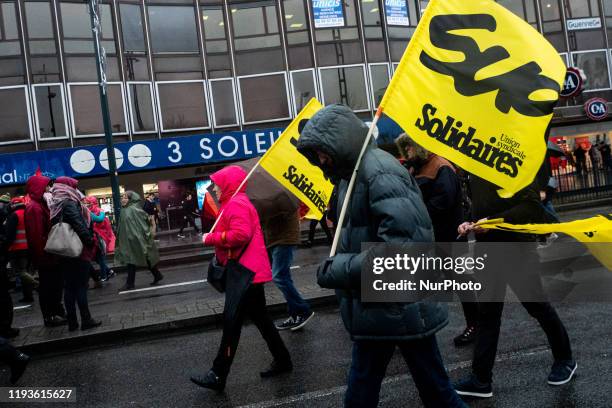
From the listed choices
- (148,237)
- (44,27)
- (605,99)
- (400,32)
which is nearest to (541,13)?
(605,99)

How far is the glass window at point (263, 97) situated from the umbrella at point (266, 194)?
2033 cm

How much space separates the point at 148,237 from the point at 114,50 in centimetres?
1664

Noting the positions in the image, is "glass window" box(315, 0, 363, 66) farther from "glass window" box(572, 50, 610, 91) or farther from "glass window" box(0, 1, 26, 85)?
"glass window" box(572, 50, 610, 91)

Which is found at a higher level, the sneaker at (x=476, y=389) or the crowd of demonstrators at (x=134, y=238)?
the crowd of demonstrators at (x=134, y=238)

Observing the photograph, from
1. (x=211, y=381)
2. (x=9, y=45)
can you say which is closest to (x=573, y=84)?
(x=211, y=381)

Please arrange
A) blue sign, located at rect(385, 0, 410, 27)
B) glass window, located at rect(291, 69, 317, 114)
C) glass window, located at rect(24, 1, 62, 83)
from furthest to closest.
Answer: blue sign, located at rect(385, 0, 410, 27) → glass window, located at rect(291, 69, 317, 114) → glass window, located at rect(24, 1, 62, 83)

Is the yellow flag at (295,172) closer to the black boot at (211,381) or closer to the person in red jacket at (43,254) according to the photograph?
the black boot at (211,381)

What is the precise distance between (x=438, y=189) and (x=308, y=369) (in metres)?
1.84

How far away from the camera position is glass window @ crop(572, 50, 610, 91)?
3045 cm

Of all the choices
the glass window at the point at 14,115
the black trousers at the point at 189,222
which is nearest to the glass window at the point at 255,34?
the black trousers at the point at 189,222

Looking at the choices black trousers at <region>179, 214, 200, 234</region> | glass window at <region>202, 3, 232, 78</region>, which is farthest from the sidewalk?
glass window at <region>202, 3, 232, 78</region>

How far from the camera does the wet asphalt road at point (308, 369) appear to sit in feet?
13.1

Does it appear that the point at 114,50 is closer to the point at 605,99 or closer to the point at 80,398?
the point at 80,398

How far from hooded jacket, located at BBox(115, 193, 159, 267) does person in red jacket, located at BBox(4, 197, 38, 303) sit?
1449 millimetres
